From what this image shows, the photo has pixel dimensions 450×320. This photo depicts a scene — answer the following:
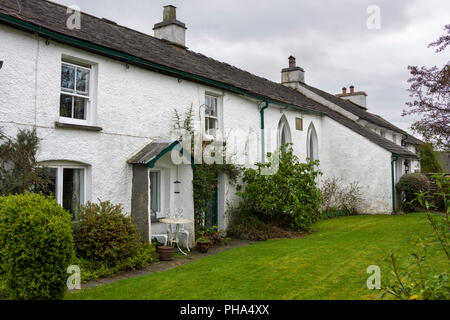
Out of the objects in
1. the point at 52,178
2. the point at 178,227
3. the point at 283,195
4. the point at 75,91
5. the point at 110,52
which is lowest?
the point at 178,227

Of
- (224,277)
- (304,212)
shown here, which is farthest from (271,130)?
(224,277)

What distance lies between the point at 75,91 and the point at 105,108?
2.57ft

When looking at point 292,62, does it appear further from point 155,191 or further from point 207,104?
point 155,191

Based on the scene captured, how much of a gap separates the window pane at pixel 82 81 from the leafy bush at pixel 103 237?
2.82 meters

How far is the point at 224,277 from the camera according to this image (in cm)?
721

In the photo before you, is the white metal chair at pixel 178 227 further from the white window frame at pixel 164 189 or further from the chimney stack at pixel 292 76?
the chimney stack at pixel 292 76

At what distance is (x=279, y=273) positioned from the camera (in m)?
7.48

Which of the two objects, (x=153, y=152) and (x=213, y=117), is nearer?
(x=153, y=152)

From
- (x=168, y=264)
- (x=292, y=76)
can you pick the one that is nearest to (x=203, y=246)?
(x=168, y=264)

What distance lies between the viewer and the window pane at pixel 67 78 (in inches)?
339

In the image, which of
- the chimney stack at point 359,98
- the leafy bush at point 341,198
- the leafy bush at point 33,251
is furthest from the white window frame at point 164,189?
the chimney stack at point 359,98

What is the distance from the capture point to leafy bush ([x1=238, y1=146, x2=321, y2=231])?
492 inches
